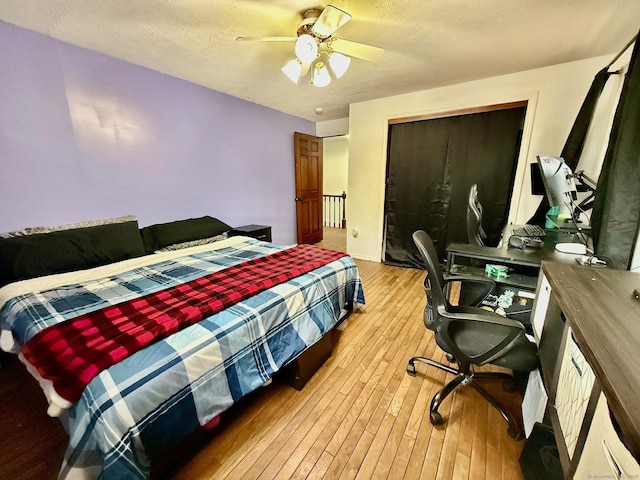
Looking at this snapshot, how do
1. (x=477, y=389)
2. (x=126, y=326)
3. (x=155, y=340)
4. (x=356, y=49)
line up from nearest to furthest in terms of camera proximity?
1. (x=155, y=340)
2. (x=126, y=326)
3. (x=477, y=389)
4. (x=356, y=49)

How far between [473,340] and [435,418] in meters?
0.48

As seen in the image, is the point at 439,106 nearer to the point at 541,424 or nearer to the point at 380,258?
the point at 380,258

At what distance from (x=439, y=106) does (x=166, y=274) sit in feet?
11.8

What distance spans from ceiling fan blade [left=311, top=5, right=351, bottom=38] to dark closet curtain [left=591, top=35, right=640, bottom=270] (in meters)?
1.64

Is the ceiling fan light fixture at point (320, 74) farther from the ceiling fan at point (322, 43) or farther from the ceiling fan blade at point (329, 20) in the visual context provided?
the ceiling fan blade at point (329, 20)

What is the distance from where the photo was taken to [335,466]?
1.23 m

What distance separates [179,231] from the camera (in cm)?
285

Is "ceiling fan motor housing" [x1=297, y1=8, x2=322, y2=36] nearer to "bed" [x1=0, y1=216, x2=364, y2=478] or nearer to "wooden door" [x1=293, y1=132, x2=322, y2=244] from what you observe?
"bed" [x1=0, y1=216, x2=364, y2=478]

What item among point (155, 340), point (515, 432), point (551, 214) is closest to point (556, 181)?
point (551, 214)

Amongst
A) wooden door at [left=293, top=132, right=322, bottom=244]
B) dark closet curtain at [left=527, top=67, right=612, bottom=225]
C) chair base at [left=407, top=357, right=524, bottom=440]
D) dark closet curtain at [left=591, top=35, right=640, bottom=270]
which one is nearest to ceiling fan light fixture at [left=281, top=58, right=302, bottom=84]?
dark closet curtain at [left=591, top=35, right=640, bottom=270]

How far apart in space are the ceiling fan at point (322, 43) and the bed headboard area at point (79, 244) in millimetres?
1944

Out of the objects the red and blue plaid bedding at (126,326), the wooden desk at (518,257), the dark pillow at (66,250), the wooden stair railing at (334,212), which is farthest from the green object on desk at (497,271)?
the wooden stair railing at (334,212)

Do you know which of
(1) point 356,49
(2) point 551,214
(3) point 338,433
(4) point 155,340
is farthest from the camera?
(2) point 551,214

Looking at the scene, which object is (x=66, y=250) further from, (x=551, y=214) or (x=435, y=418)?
(x=551, y=214)
